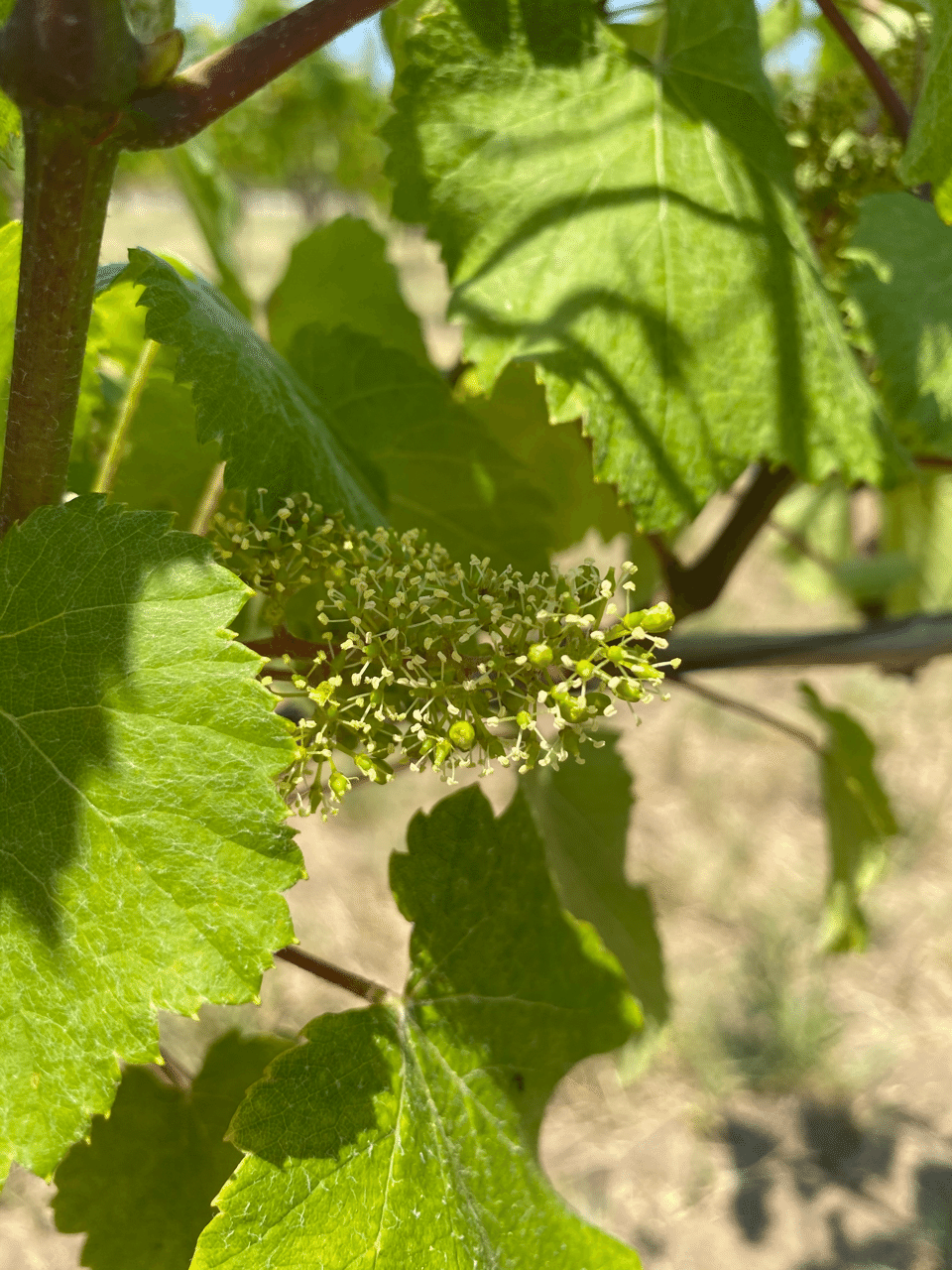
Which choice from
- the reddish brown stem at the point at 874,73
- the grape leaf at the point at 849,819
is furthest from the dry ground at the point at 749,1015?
the reddish brown stem at the point at 874,73

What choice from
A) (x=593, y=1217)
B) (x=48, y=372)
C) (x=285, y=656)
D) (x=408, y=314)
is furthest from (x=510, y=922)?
(x=593, y=1217)

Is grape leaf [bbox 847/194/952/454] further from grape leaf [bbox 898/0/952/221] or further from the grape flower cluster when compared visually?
the grape flower cluster

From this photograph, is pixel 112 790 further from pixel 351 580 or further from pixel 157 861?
pixel 351 580

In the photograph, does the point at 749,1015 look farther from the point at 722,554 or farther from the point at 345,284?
the point at 345,284

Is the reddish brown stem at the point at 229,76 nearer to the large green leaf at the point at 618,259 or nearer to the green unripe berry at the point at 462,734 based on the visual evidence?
the large green leaf at the point at 618,259

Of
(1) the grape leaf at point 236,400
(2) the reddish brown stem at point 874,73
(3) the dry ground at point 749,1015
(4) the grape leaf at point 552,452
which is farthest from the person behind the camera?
(3) the dry ground at point 749,1015
